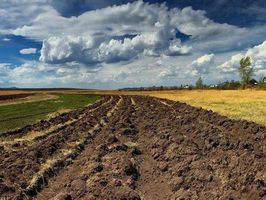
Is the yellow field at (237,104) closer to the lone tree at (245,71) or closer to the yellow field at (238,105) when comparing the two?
the yellow field at (238,105)

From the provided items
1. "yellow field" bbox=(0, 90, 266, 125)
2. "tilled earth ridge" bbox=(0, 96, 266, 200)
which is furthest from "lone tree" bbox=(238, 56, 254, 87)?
"tilled earth ridge" bbox=(0, 96, 266, 200)

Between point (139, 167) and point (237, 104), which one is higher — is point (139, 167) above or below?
above

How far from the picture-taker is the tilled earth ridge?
12602 millimetres

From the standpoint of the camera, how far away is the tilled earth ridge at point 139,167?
496 inches

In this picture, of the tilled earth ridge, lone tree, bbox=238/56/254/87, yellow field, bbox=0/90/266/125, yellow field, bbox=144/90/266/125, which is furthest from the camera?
lone tree, bbox=238/56/254/87

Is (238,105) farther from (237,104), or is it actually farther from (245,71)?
(245,71)

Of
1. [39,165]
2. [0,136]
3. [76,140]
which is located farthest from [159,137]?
[0,136]

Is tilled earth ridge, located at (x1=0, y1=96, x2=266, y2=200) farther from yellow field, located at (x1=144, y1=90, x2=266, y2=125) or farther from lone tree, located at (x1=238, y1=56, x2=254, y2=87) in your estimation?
lone tree, located at (x1=238, y1=56, x2=254, y2=87)

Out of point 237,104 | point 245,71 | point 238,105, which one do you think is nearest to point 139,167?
point 238,105

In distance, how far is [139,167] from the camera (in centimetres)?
1689

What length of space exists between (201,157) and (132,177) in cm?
351

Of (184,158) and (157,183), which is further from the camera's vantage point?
(184,158)

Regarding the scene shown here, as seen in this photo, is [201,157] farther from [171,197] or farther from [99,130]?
[99,130]

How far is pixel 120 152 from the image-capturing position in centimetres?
1927
